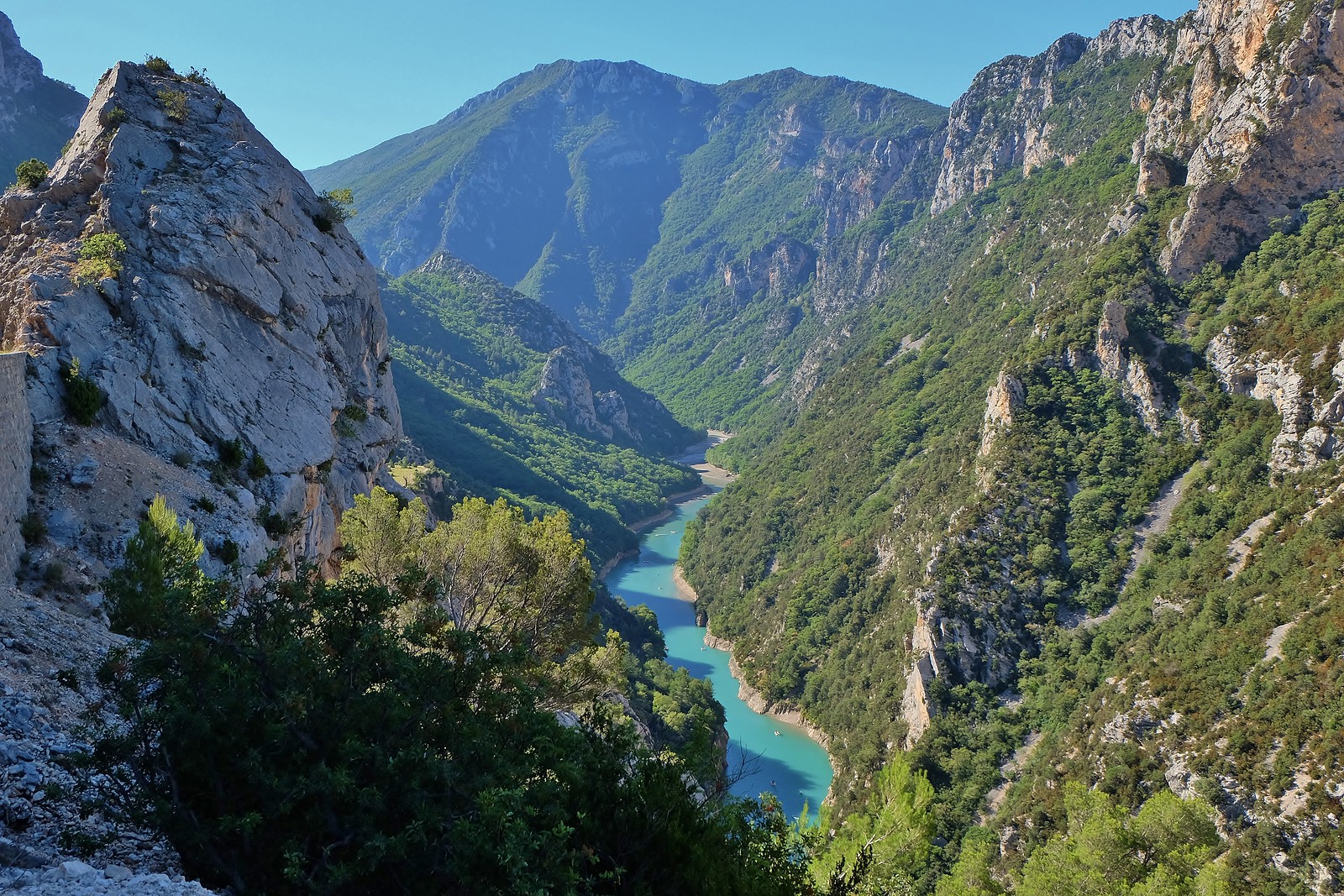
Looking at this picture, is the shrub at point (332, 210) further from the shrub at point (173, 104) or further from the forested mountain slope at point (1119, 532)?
the forested mountain slope at point (1119, 532)

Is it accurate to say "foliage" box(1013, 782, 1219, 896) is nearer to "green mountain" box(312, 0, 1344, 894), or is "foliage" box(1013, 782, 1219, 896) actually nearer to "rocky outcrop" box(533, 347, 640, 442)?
"green mountain" box(312, 0, 1344, 894)

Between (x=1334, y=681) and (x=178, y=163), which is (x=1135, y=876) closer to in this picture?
(x=1334, y=681)

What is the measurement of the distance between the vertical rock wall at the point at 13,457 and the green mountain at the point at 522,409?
56.0 m

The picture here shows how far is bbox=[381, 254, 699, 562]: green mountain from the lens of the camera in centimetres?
9175

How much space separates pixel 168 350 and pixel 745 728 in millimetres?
48590

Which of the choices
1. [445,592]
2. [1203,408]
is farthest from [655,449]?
[445,592]

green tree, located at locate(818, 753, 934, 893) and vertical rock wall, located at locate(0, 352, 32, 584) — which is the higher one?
vertical rock wall, located at locate(0, 352, 32, 584)

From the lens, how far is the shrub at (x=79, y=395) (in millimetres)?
15383

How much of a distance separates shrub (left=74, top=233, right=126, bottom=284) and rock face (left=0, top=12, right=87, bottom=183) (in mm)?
58553

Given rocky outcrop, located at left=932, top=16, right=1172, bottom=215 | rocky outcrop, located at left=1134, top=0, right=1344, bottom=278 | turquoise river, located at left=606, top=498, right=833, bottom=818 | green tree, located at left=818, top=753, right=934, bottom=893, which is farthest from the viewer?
rocky outcrop, located at left=932, top=16, right=1172, bottom=215

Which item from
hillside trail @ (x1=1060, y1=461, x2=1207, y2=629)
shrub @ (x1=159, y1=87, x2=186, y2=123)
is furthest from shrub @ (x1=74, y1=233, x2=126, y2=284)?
hillside trail @ (x1=1060, y1=461, x2=1207, y2=629)

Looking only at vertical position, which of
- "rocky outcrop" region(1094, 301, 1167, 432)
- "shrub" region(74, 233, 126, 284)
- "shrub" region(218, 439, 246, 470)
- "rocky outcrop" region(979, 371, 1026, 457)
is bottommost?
"shrub" region(218, 439, 246, 470)

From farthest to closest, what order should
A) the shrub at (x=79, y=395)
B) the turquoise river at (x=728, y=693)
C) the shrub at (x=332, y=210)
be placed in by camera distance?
the turquoise river at (x=728, y=693), the shrub at (x=332, y=210), the shrub at (x=79, y=395)

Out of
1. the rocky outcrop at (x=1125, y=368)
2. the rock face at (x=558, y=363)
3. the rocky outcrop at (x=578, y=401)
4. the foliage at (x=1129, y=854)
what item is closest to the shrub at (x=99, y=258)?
the foliage at (x=1129, y=854)
